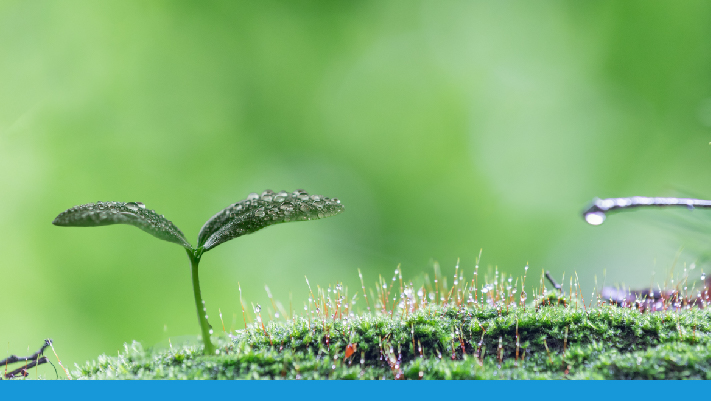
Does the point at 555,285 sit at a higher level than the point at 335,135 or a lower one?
lower

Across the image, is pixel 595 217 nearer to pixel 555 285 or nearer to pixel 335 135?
pixel 555 285

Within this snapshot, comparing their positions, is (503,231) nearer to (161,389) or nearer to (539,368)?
(539,368)

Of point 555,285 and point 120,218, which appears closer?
point 120,218

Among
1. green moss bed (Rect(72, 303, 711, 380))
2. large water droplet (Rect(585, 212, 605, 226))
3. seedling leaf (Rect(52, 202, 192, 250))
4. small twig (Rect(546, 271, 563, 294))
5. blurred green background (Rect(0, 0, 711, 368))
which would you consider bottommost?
green moss bed (Rect(72, 303, 711, 380))

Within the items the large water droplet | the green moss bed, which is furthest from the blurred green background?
the large water droplet

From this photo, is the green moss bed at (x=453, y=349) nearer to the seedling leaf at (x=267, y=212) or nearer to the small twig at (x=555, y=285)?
the small twig at (x=555, y=285)

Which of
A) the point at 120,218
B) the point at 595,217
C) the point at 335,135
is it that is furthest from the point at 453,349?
the point at 335,135

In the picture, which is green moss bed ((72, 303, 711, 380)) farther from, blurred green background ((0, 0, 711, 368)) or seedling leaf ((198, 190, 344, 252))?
blurred green background ((0, 0, 711, 368))
